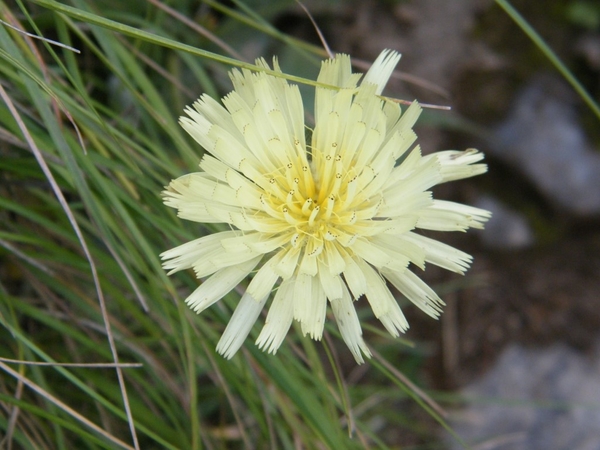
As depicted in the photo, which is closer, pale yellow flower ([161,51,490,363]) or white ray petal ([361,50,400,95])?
pale yellow flower ([161,51,490,363])

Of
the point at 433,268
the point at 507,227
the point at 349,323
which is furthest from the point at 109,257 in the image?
the point at 507,227

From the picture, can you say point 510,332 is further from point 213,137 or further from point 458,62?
point 213,137

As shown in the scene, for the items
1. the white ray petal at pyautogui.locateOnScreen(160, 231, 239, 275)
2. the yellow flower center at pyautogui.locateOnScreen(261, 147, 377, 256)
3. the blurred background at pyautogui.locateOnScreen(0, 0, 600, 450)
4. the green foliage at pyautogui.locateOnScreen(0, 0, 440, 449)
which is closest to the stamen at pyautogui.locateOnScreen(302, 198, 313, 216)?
the yellow flower center at pyautogui.locateOnScreen(261, 147, 377, 256)

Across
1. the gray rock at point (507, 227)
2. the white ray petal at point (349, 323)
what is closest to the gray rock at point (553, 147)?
the gray rock at point (507, 227)

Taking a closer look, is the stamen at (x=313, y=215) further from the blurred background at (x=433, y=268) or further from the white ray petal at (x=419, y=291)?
the blurred background at (x=433, y=268)

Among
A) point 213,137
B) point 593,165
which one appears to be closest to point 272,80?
point 213,137

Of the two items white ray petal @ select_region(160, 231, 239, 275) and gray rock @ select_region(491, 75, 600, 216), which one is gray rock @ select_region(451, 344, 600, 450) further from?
white ray petal @ select_region(160, 231, 239, 275)
